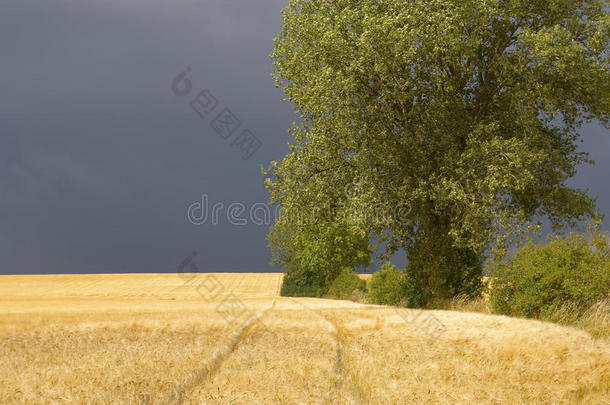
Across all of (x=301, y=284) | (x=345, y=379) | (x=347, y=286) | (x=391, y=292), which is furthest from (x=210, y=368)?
(x=301, y=284)

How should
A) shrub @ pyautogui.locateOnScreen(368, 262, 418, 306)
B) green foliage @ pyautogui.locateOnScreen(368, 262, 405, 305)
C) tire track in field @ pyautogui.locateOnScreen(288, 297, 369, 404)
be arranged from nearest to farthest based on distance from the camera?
tire track in field @ pyautogui.locateOnScreen(288, 297, 369, 404) < shrub @ pyautogui.locateOnScreen(368, 262, 418, 306) < green foliage @ pyautogui.locateOnScreen(368, 262, 405, 305)

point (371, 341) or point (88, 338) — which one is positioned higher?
point (371, 341)

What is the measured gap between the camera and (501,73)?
2288 centimetres

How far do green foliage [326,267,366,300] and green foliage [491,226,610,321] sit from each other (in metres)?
30.2

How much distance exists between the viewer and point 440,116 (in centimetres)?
2255

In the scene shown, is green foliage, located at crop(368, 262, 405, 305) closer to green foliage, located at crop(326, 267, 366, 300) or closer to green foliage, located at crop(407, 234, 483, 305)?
green foliage, located at crop(407, 234, 483, 305)

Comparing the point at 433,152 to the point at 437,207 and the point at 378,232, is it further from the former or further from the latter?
the point at 378,232

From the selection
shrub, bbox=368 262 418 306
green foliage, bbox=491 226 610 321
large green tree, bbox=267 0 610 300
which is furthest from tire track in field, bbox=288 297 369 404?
shrub, bbox=368 262 418 306

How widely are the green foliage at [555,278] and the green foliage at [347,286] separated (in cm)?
3020

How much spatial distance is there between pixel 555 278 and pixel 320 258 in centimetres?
4265

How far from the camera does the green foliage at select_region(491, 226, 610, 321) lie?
48.3 feet

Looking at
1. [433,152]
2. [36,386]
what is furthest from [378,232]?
[36,386]

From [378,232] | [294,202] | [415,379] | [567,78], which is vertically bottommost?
[294,202]

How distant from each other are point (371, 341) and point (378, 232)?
14.5 meters
